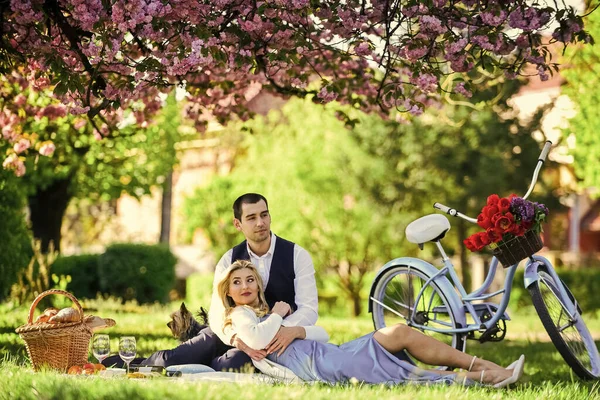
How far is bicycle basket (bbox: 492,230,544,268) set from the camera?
22.9 ft

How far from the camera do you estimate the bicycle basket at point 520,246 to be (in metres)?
6.99

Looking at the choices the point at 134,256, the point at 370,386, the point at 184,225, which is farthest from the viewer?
the point at 184,225

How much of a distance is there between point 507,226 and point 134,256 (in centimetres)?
1276

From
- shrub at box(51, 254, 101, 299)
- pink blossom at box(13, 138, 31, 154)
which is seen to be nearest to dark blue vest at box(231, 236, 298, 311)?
pink blossom at box(13, 138, 31, 154)

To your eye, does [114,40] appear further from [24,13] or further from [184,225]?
[184,225]

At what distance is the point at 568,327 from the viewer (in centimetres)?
708

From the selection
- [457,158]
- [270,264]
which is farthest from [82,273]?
[270,264]

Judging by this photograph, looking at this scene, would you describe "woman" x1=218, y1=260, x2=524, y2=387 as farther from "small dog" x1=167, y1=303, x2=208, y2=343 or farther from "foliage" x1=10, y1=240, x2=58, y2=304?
"foliage" x1=10, y1=240, x2=58, y2=304

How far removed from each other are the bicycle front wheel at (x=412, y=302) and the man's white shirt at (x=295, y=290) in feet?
3.34

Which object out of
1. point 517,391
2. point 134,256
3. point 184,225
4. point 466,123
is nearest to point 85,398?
point 517,391

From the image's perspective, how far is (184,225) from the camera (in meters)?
25.8

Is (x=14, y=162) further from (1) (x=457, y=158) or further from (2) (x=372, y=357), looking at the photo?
(1) (x=457, y=158)

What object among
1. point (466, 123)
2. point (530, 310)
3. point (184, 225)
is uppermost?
point (466, 123)

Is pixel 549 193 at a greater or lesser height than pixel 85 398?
greater
